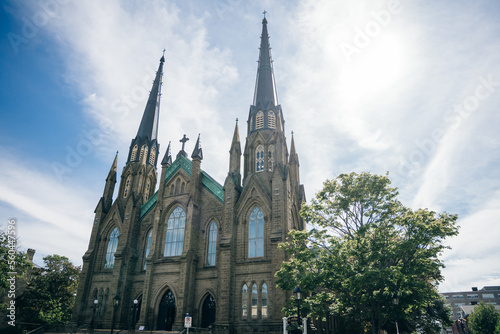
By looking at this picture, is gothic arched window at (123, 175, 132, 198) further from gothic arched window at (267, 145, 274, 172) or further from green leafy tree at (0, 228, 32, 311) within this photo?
gothic arched window at (267, 145, 274, 172)

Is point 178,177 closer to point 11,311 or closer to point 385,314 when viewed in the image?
point 11,311

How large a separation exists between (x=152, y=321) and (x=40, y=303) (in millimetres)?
11950

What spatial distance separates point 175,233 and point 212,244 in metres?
3.49

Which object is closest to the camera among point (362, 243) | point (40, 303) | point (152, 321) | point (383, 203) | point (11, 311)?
point (362, 243)

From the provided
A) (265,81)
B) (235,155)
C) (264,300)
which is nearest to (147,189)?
(235,155)

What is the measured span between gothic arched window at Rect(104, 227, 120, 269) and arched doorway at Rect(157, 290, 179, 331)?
6.68 m

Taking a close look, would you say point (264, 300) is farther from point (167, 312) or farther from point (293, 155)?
point (293, 155)

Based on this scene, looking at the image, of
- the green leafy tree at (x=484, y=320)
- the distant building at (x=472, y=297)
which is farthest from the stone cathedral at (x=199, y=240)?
the distant building at (x=472, y=297)

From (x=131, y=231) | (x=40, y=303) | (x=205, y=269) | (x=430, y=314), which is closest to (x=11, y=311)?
(x=40, y=303)

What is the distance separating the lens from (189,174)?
2814 cm

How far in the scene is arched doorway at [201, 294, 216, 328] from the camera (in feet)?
75.4

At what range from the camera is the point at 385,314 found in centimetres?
1537

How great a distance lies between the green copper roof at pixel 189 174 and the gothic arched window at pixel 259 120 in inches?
247

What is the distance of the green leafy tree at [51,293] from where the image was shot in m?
27.9
